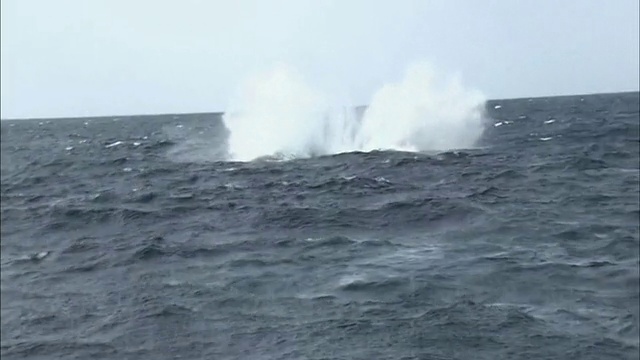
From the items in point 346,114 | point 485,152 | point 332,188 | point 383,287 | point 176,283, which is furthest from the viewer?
point 346,114

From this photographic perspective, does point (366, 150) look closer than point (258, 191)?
No

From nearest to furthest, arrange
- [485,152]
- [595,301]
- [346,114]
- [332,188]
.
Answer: [595,301] < [332,188] < [485,152] < [346,114]

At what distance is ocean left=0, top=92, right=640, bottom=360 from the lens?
9.50 meters

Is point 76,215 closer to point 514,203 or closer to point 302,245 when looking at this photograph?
point 302,245

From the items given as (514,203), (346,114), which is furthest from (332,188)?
(346,114)

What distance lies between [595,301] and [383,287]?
3348 mm

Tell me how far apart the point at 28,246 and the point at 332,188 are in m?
10.1

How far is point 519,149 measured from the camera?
1276 inches

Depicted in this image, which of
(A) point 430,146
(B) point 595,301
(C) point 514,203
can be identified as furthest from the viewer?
(A) point 430,146

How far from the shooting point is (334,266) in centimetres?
1311

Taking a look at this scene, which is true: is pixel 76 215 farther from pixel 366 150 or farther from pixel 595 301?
pixel 366 150

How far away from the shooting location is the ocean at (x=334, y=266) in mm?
9500

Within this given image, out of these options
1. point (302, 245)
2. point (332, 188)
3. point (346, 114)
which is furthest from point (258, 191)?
point (346, 114)

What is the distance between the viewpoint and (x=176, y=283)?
1254 centimetres
